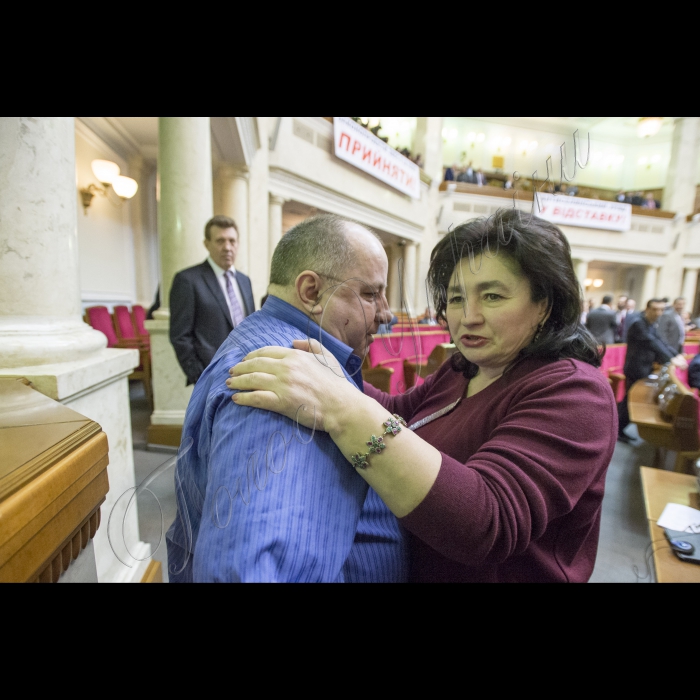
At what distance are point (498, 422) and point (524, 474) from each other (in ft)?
0.45

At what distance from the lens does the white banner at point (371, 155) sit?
1.93 feet

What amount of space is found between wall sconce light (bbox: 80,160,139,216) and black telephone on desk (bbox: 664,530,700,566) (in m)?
1.51

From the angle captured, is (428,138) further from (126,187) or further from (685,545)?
→ (685,545)

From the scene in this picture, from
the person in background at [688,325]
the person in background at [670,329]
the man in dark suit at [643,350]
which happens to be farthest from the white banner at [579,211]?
the person in background at [688,325]

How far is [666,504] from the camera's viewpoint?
770 millimetres

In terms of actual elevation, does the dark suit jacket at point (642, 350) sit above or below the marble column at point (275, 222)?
below

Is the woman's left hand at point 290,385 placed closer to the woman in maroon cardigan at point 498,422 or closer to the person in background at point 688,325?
the woman in maroon cardigan at point 498,422

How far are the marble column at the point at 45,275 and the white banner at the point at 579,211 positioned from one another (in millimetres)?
827

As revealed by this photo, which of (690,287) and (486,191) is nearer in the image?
(486,191)

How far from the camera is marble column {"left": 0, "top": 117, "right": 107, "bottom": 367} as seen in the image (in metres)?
0.65

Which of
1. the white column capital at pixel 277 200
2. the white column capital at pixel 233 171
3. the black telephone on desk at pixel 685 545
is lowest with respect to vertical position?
the black telephone on desk at pixel 685 545

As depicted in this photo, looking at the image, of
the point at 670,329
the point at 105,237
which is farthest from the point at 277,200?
the point at 670,329

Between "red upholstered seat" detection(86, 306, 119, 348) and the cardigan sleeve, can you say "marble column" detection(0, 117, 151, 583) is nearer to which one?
"red upholstered seat" detection(86, 306, 119, 348)
